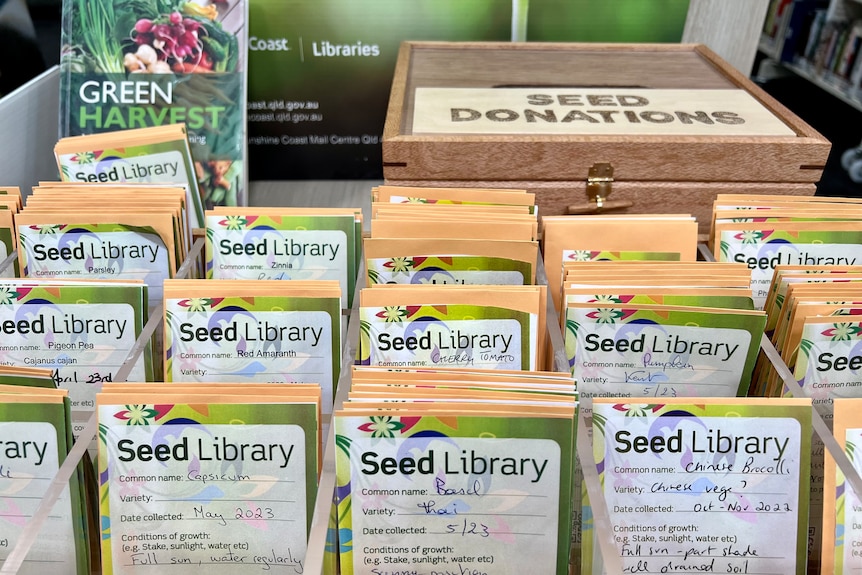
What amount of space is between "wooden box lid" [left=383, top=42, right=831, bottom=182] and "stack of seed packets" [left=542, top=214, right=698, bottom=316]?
9.6 inches

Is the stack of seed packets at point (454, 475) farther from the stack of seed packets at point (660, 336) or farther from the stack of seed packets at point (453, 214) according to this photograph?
the stack of seed packets at point (453, 214)

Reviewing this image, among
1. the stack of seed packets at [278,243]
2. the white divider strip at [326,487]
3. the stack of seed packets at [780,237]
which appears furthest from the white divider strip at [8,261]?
the stack of seed packets at [780,237]

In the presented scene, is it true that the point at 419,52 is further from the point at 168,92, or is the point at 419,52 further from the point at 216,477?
the point at 216,477

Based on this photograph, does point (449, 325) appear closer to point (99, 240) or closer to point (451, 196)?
point (451, 196)

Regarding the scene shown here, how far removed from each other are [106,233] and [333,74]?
832mm

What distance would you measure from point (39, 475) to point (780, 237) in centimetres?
96

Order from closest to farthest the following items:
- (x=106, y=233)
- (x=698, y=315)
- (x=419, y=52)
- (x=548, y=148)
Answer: (x=698, y=315) → (x=106, y=233) → (x=548, y=148) → (x=419, y=52)

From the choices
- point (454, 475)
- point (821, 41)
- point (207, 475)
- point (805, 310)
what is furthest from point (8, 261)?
point (821, 41)

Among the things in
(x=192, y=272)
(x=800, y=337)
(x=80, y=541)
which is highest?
(x=800, y=337)

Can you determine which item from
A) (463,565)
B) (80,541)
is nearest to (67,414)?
(80,541)

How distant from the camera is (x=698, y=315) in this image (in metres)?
0.89

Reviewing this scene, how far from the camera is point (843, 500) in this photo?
2.67 feet

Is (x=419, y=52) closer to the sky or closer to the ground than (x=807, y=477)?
closer to the sky

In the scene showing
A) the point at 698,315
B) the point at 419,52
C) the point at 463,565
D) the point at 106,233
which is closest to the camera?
the point at 463,565
